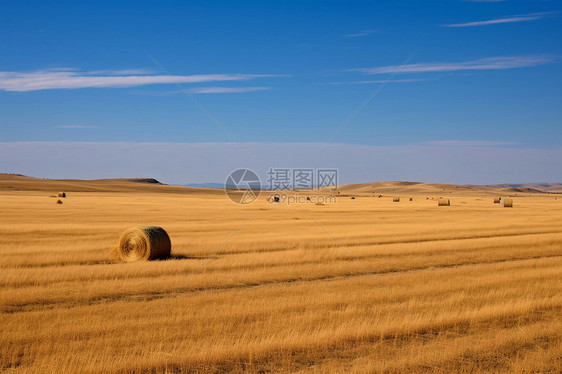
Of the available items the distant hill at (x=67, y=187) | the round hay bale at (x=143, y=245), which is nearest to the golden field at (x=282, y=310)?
Result: the round hay bale at (x=143, y=245)

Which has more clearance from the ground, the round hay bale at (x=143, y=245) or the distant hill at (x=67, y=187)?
the distant hill at (x=67, y=187)

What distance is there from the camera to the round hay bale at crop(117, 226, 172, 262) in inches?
661

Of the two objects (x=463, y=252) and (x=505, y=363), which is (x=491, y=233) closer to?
(x=463, y=252)

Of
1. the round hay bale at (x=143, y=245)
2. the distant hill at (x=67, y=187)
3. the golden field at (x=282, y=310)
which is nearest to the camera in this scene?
the golden field at (x=282, y=310)

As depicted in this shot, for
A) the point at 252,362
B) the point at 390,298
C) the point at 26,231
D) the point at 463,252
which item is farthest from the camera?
the point at 26,231

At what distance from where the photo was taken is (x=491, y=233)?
83.5 feet

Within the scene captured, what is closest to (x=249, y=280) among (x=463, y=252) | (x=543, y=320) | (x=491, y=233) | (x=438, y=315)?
(x=438, y=315)

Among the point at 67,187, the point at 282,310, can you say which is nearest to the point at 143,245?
the point at 282,310

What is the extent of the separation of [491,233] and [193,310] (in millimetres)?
19651

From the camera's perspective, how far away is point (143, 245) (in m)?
16.9

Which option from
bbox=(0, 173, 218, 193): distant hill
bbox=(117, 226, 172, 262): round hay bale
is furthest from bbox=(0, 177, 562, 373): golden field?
bbox=(0, 173, 218, 193): distant hill

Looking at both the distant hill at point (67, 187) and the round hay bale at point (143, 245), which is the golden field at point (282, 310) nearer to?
the round hay bale at point (143, 245)

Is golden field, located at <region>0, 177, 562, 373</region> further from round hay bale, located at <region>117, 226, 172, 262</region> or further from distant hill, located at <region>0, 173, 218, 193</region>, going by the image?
distant hill, located at <region>0, 173, 218, 193</region>

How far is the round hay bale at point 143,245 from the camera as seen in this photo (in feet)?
55.1
